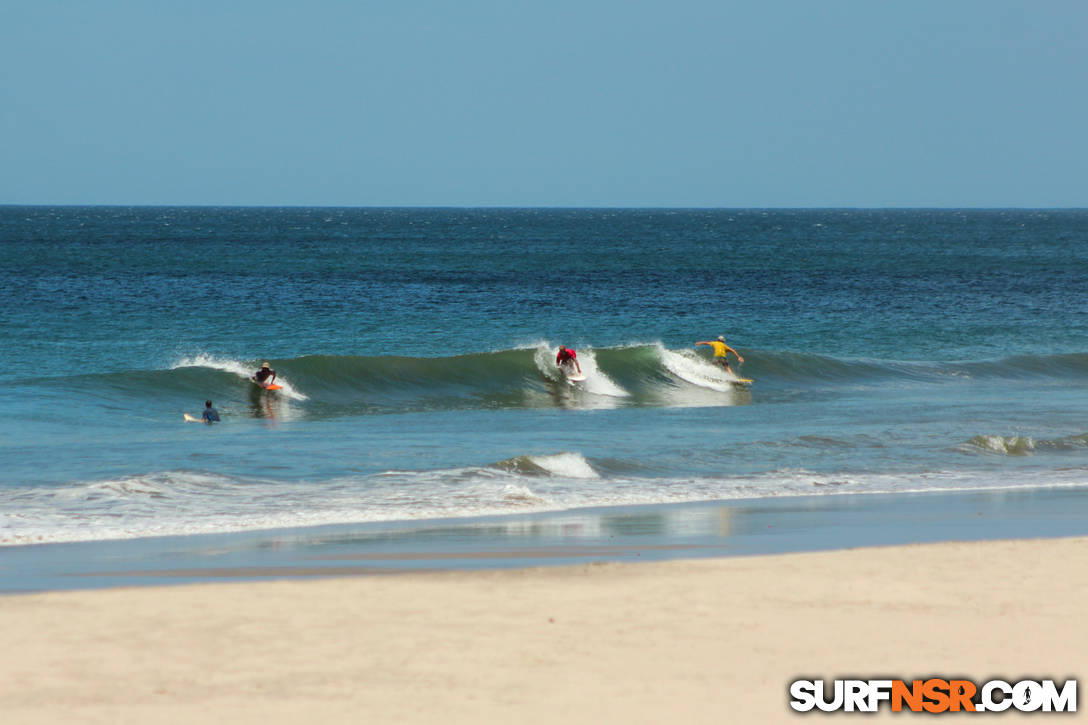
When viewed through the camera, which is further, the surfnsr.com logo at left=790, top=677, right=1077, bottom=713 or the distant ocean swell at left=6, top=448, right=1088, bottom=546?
the distant ocean swell at left=6, top=448, right=1088, bottom=546

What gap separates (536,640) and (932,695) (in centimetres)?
278

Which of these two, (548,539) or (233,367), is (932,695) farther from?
(233,367)

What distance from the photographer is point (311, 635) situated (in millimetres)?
8867

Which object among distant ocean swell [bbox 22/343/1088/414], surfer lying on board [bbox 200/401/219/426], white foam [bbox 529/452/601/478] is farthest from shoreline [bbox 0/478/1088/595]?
distant ocean swell [bbox 22/343/1088/414]

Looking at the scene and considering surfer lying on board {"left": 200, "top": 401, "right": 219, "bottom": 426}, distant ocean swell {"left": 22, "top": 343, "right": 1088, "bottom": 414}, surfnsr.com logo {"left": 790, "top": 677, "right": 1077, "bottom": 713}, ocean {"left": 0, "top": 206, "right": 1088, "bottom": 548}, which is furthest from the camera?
distant ocean swell {"left": 22, "top": 343, "right": 1088, "bottom": 414}

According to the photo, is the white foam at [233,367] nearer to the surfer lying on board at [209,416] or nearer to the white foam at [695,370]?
the surfer lying on board at [209,416]

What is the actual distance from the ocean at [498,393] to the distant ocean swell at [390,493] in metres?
0.06

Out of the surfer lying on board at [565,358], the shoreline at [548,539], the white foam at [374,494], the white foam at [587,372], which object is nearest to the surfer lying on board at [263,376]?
the white foam at [587,372]

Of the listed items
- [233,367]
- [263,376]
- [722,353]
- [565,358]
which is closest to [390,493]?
[263,376]

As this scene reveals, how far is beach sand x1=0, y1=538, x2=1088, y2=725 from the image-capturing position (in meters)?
7.54

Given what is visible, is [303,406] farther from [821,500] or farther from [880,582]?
[880,582]

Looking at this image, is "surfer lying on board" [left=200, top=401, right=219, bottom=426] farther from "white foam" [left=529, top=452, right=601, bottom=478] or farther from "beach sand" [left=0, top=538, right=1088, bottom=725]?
"beach sand" [left=0, top=538, right=1088, bottom=725]

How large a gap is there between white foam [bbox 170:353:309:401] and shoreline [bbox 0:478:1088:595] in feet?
48.8

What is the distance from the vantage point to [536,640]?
28.7 ft
